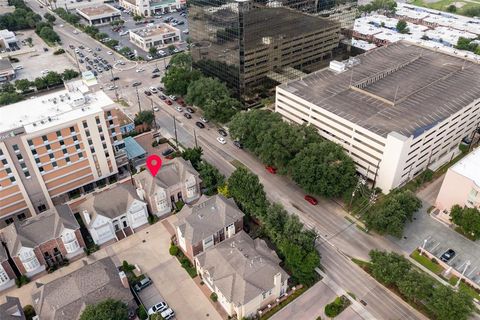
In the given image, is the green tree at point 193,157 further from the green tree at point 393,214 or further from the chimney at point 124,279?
the green tree at point 393,214

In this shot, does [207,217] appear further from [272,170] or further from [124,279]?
[272,170]

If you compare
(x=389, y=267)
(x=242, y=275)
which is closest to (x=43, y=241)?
(x=242, y=275)

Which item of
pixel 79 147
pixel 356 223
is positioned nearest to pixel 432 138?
pixel 356 223

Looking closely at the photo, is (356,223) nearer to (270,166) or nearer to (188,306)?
(270,166)

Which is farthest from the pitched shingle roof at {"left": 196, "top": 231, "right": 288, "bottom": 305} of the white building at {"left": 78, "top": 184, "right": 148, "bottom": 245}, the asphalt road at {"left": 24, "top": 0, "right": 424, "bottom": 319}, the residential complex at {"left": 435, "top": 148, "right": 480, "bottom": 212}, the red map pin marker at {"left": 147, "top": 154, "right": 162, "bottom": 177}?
the residential complex at {"left": 435, "top": 148, "right": 480, "bottom": 212}

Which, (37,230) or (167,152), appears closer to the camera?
(37,230)

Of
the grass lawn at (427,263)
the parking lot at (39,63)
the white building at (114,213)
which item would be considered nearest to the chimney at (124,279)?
the white building at (114,213)
